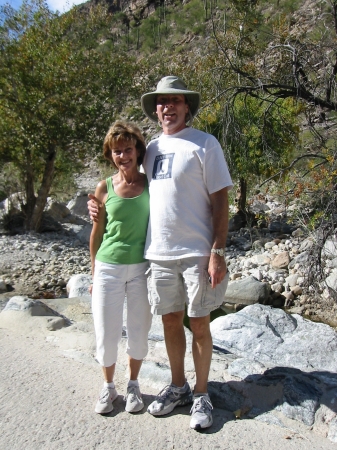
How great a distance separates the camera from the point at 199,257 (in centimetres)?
287

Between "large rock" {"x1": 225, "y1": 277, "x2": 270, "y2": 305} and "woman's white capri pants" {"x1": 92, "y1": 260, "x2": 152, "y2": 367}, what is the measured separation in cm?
679

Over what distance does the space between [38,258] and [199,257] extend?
1097 cm

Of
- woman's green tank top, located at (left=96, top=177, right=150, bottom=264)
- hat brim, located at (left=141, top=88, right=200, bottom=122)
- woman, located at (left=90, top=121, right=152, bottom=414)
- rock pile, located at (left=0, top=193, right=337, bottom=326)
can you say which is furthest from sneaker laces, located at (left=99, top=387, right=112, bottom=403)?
rock pile, located at (left=0, top=193, right=337, bottom=326)

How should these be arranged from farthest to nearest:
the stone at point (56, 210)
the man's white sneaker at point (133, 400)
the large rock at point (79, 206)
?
1. the large rock at point (79, 206)
2. the stone at point (56, 210)
3. the man's white sneaker at point (133, 400)

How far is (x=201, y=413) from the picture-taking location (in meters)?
2.88

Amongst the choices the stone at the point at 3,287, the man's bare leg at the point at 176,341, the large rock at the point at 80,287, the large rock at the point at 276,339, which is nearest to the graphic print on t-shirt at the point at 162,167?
the man's bare leg at the point at 176,341

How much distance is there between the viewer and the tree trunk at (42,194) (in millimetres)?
15000

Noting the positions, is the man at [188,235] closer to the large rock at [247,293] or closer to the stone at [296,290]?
the large rock at [247,293]

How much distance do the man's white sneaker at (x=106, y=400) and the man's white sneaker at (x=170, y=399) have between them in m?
0.26

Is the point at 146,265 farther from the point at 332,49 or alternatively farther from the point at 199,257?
the point at 332,49

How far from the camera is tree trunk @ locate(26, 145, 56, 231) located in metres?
15.0

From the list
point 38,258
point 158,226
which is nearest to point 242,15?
point 158,226

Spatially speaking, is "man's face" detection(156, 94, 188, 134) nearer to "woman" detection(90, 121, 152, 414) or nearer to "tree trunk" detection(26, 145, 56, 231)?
"woman" detection(90, 121, 152, 414)

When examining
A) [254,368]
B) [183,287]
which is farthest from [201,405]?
[254,368]
